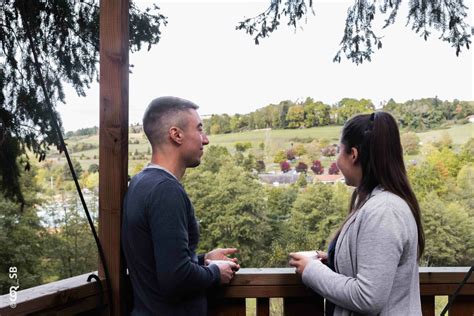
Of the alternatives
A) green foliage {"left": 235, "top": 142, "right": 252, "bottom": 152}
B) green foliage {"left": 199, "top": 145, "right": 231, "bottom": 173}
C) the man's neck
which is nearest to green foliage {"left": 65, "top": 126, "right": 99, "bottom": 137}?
the man's neck

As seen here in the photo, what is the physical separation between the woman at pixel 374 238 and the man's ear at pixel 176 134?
0.50 metres

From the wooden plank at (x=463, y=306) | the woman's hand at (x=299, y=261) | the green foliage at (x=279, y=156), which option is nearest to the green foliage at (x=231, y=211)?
the green foliage at (x=279, y=156)

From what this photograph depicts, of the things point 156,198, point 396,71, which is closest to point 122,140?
point 156,198

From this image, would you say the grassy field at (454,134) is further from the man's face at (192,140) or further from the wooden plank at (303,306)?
the man's face at (192,140)

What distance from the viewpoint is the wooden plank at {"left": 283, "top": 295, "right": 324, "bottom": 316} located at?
152 cm

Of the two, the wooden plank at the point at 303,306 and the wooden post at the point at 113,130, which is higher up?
the wooden post at the point at 113,130

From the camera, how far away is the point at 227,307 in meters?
1.53

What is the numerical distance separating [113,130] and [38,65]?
334 mm

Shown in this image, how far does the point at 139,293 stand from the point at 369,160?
783 millimetres

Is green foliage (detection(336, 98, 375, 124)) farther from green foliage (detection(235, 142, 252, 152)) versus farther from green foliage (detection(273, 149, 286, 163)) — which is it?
green foliage (detection(235, 142, 252, 152))

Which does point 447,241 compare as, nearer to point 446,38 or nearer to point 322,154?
point 322,154

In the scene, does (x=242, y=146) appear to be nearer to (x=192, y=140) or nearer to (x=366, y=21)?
(x=192, y=140)

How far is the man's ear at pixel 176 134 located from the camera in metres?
1.41

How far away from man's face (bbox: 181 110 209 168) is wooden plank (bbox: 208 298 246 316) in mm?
482
